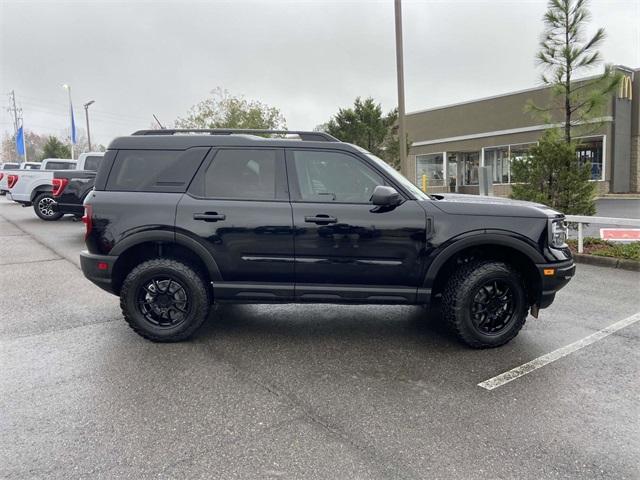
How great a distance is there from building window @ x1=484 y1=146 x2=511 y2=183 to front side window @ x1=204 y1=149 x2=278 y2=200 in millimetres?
25656

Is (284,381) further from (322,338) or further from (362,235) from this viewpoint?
(362,235)

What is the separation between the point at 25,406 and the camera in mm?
3232

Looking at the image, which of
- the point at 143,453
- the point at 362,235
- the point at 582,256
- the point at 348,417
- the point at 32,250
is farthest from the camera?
the point at 32,250

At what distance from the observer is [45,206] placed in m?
14.7

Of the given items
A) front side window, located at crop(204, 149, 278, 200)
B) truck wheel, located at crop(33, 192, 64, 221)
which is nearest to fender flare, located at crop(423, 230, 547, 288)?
front side window, located at crop(204, 149, 278, 200)

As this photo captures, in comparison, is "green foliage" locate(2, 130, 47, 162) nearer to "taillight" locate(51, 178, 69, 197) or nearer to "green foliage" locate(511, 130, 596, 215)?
"taillight" locate(51, 178, 69, 197)

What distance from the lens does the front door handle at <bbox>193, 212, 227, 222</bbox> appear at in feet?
13.9

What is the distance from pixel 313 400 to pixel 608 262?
6.76 metres

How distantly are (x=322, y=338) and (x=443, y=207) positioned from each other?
170 centimetres

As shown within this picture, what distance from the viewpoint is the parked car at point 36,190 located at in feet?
48.1

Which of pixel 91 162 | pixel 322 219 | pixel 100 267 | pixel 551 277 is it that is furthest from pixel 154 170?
pixel 91 162

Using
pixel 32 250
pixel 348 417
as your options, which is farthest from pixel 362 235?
pixel 32 250

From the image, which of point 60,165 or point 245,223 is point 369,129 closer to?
point 60,165

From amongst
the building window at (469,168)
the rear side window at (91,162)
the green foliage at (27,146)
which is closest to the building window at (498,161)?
the building window at (469,168)
